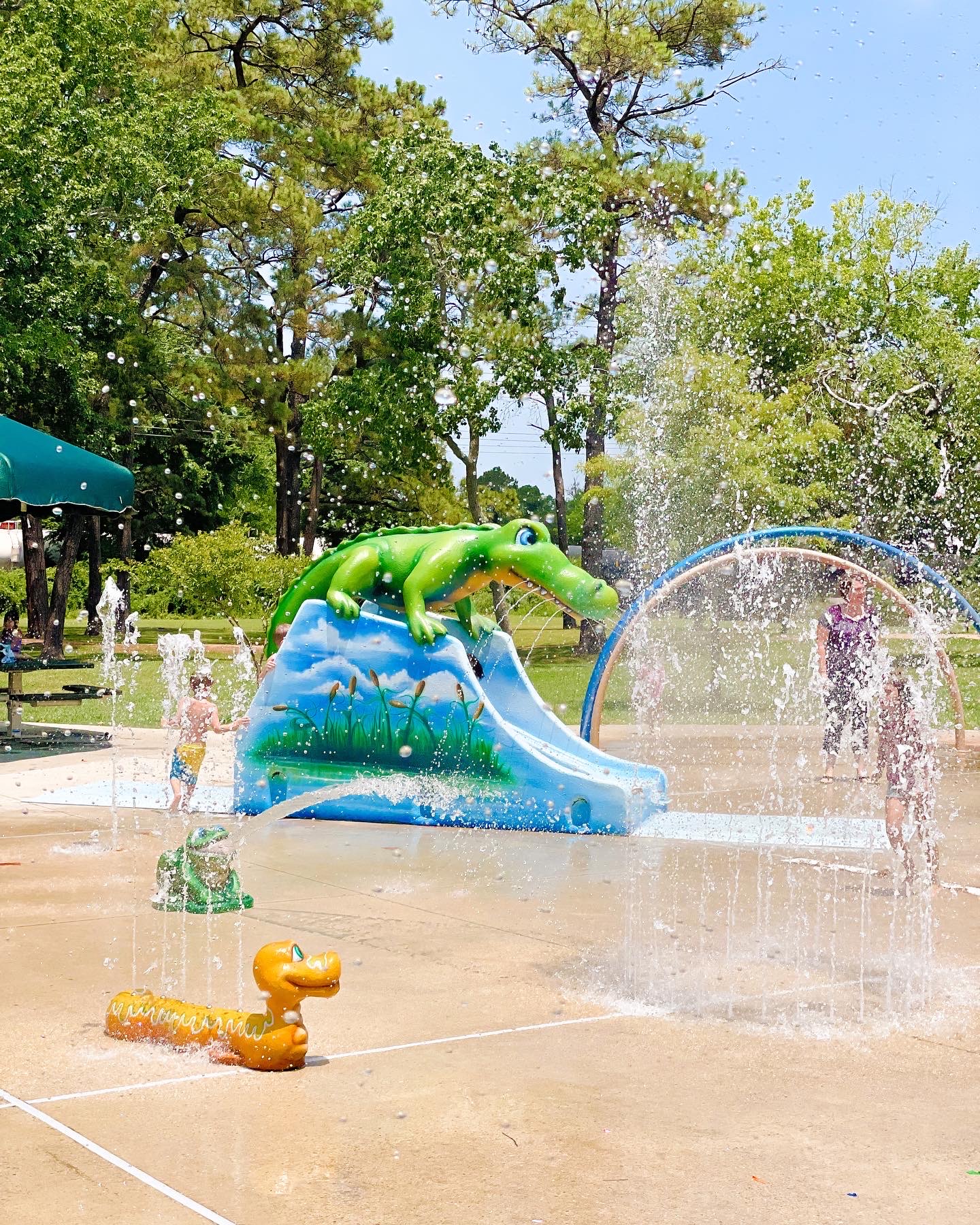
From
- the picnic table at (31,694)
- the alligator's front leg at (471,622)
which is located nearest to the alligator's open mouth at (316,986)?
the alligator's front leg at (471,622)

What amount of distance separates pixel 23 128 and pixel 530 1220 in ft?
82.9

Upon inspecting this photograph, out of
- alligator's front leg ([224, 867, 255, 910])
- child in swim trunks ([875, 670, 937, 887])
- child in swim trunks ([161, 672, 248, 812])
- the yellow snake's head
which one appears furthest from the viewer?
child in swim trunks ([161, 672, 248, 812])

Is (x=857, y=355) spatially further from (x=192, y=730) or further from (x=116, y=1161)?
(x=116, y=1161)

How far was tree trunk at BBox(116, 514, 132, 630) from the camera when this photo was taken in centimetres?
3553

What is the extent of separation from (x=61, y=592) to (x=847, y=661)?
2234 centimetres

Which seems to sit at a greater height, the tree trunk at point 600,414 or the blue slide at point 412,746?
the tree trunk at point 600,414

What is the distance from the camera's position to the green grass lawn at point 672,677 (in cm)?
1767

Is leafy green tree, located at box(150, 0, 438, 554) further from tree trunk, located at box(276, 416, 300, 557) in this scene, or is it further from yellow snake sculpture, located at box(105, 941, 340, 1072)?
yellow snake sculpture, located at box(105, 941, 340, 1072)

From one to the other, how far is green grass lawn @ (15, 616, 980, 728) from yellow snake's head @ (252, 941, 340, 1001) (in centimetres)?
854

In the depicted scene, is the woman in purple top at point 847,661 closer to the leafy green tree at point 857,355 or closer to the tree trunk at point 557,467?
the leafy green tree at point 857,355

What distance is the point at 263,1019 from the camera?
435cm

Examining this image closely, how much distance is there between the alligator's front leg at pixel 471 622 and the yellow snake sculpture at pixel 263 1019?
17.3ft

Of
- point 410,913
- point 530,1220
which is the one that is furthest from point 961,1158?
point 410,913

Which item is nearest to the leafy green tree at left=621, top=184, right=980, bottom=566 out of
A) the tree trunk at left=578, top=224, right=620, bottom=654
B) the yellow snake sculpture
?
the tree trunk at left=578, top=224, right=620, bottom=654
